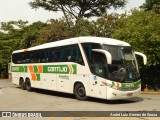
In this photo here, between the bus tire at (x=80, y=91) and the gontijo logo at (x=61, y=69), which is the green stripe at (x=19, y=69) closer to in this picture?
the gontijo logo at (x=61, y=69)

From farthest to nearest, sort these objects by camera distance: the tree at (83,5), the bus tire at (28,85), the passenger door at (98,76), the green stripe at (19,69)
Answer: the tree at (83,5), the green stripe at (19,69), the bus tire at (28,85), the passenger door at (98,76)

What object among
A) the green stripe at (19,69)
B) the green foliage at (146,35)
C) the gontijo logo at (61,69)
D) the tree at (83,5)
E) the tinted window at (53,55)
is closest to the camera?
the tinted window at (53,55)

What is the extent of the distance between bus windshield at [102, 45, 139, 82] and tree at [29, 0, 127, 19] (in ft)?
87.6

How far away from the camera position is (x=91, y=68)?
58.4 feet

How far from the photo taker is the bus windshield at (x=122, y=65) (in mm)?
16703

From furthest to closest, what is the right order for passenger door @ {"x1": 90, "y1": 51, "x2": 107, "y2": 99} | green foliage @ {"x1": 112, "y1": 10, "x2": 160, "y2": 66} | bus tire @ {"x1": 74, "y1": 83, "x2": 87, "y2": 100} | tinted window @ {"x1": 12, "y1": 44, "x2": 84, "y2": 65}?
green foliage @ {"x1": 112, "y1": 10, "x2": 160, "y2": 66} < tinted window @ {"x1": 12, "y1": 44, "x2": 84, "y2": 65} < bus tire @ {"x1": 74, "y1": 83, "x2": 87, "y2": 100} < passenger door @ {"x1": 90, "y1": 51, "x2": 107, "y2": 99}

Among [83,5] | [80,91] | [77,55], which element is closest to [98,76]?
[80,91]

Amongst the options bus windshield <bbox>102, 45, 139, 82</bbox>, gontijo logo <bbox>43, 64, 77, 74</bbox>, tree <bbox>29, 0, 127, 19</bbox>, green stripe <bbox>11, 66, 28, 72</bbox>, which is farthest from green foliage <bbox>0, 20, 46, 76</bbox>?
bus windshield <bbox>102, 45, 139, 82</bbox>

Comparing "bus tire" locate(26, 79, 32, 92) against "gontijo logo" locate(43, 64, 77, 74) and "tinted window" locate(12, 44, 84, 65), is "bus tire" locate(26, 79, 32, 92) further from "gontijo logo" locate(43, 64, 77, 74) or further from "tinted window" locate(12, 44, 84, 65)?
"gontijo logo" locate(43, 64, 77, 74)

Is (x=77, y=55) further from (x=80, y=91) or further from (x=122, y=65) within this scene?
(x=122, y=65)

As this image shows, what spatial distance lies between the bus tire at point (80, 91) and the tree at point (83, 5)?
25.7 m

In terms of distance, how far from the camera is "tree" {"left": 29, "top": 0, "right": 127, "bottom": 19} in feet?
146

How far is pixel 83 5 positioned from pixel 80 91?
1056 inches

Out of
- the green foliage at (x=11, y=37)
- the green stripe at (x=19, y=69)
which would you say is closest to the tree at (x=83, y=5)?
the green foliage at (x=11, y=37)
